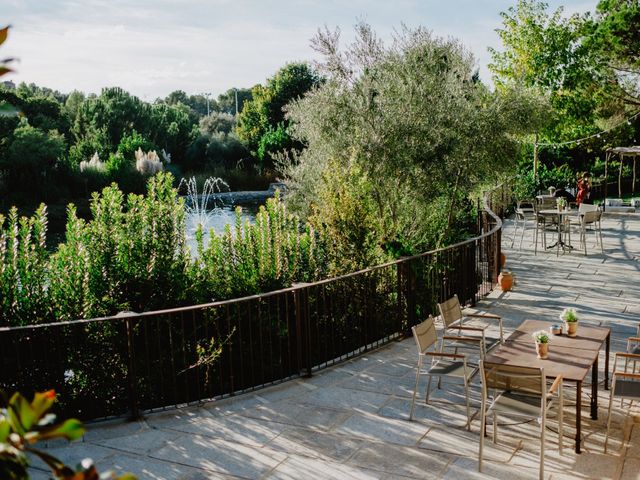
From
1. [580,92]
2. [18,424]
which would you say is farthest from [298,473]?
[580,92]

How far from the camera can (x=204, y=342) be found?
7.79 m

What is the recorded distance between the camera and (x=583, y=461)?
5.27 meters

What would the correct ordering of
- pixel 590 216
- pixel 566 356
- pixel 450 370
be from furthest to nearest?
pixel 590 216 → pixel 450 370 → pixel 566 356

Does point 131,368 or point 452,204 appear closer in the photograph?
point 131,368

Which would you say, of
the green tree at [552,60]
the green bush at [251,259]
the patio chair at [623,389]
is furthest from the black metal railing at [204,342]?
the green tree at [552,60]

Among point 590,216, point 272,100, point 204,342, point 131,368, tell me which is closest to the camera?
point 131,368

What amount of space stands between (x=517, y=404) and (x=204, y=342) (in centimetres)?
385

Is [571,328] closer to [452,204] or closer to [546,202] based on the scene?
[452,204]

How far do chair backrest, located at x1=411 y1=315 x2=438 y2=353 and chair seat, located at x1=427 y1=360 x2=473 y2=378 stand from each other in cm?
20

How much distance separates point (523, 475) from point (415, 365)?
8.75 feet

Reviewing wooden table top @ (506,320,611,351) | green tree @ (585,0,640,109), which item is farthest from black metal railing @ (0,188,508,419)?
green tree @ (585,0,640,109)

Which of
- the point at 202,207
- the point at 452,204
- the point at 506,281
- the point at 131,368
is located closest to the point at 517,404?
the point at 131,368

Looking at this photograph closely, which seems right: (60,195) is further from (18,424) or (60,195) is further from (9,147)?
(18,424)

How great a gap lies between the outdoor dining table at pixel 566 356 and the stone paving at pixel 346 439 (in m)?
0.41
